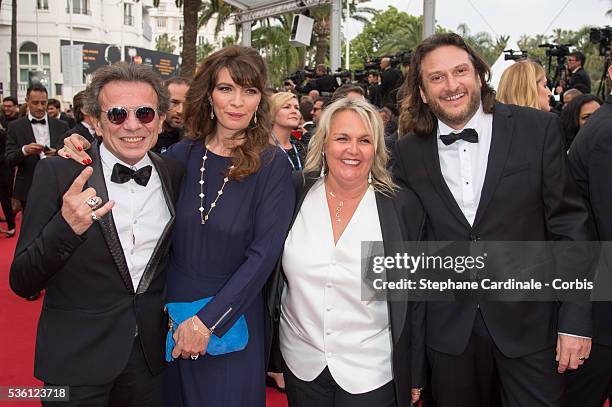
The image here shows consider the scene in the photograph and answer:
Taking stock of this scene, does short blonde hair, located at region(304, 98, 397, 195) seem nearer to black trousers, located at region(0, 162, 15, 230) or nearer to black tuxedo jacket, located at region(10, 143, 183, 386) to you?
black tuxedo jacket, located at region(10, 143, 183, 386)

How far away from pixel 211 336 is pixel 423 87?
170 cm

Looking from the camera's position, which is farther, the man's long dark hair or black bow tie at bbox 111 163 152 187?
the man's long dark hair

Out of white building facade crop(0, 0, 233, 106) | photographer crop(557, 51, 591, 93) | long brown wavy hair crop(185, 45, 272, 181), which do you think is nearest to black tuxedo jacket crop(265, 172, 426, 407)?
long brown wavy hair crop(185, 45, 272, 181)

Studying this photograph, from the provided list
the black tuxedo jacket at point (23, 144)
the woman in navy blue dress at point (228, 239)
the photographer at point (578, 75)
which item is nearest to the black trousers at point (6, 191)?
the black tuxedo jacket at point (23, 144)

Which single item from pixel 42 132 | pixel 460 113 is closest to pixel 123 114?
pixel 460 113

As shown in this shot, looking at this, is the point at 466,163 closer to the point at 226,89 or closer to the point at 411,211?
the point at 411,211

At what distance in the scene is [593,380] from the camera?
301 centimetres

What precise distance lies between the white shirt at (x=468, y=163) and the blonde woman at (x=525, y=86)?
6.29 feet

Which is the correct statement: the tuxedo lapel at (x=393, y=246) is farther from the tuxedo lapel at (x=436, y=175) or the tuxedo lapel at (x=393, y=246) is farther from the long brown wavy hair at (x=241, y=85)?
the long brown wavy hair at (x=241, y=85)

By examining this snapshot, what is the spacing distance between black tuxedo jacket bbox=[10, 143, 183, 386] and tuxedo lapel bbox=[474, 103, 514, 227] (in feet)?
5.14

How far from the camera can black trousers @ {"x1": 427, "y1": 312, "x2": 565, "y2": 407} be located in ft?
8.95

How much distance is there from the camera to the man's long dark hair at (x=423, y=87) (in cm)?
299

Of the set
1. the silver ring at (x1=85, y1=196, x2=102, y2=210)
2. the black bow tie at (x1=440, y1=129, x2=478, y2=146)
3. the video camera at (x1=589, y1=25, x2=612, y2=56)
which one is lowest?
the silver ring at (x1=85, y1=196, x2=102, y2=210)

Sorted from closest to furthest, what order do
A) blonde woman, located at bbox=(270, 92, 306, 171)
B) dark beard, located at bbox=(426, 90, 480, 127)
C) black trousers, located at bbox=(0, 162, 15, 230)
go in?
1. dark beard, located at bbox=(426, 90, 480, 127)
2. blonde woman, located at bbox=(270, 92, 306, 171)
3. black trousers, located at bbox=(0, 162, 15, 230)
